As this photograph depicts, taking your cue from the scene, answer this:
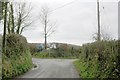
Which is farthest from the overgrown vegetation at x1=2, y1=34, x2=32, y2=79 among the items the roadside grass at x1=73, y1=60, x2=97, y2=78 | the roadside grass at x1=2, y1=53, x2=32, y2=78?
the roadside grass at x1=73, y1=60, x2=97, y2=78

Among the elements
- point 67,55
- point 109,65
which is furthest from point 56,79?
point 67,55

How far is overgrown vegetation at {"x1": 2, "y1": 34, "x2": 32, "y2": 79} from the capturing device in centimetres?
2210

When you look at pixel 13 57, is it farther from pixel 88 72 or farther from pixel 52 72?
pixel 88 72

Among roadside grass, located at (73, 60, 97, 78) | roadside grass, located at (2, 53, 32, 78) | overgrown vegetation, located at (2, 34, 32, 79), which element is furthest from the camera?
overgrown vegetation, located at (2, 34, 32, 79)

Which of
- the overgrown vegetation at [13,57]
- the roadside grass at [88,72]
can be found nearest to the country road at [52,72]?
the roadside grass at [88,72]

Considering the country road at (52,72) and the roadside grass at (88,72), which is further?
the country road at (52,72)

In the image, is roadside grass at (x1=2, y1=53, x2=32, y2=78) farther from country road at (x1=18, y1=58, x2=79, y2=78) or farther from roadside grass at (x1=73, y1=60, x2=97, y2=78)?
roadside grass at (x1=73, y1=60, x2=97, y2=78)

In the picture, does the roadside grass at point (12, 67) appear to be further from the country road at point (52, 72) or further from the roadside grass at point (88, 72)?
the roadside grass at point (88, 72)

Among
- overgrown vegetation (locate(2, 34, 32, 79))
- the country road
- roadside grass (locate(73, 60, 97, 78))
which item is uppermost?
overgrown vegetation (locate(2, 34, 32, 79))

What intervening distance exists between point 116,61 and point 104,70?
223cm

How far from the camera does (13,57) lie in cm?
2622

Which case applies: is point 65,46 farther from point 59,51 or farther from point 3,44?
point 3,44

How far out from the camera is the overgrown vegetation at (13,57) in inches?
870

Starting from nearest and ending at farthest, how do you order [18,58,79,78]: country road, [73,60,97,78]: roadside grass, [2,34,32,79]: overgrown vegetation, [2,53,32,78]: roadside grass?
[73,60,97,78]: roadside grass
[2,53,32,78]: roadside grass
[2,34,32,79]: overgrown vegetation
[18,58,79,78]: country road
